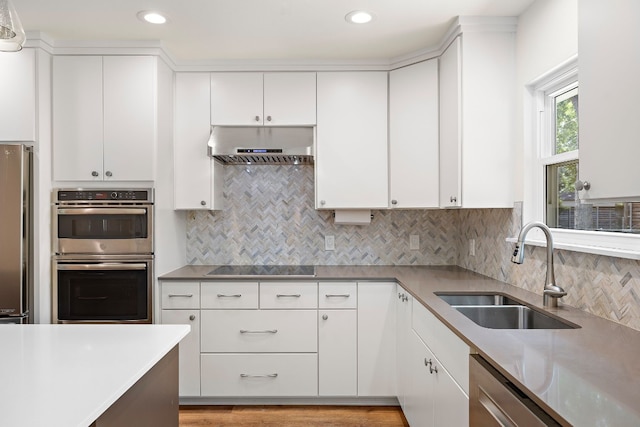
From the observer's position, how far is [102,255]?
264 cm

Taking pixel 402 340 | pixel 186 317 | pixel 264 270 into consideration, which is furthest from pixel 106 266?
pixel 402 340

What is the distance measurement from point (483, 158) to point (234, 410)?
227cm

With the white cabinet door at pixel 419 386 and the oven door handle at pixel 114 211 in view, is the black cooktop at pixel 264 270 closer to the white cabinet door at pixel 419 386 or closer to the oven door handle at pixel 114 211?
the oven door handle at pixel 114 211

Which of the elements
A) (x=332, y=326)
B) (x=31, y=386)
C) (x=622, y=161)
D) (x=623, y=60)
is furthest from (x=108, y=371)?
(x=332, y=326)

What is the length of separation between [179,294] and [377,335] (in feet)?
4.42

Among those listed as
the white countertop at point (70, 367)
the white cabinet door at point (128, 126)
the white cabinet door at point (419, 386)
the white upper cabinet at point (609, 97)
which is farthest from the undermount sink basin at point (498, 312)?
the white cabinet door at point (128, 126)

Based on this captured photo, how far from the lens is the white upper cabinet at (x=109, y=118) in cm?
265

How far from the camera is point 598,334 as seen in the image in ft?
4.78

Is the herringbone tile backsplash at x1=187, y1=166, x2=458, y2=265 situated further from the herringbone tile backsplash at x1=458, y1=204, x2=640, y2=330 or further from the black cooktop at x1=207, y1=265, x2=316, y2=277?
the herringbone tile backsplash at x1=458, y1=204, x2=640, y2=330

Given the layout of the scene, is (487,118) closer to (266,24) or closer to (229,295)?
(266,24)

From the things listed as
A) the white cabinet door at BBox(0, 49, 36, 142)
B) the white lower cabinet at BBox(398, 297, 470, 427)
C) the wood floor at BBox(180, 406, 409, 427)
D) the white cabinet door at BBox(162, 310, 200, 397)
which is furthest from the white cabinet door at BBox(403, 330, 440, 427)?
the white cabinet door at BBox(0, 49, 36, 142)

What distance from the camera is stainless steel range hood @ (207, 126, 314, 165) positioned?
2.88m

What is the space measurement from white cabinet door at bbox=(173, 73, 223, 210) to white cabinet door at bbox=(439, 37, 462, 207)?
163 cm

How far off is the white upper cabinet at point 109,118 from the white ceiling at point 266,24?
0.21m
